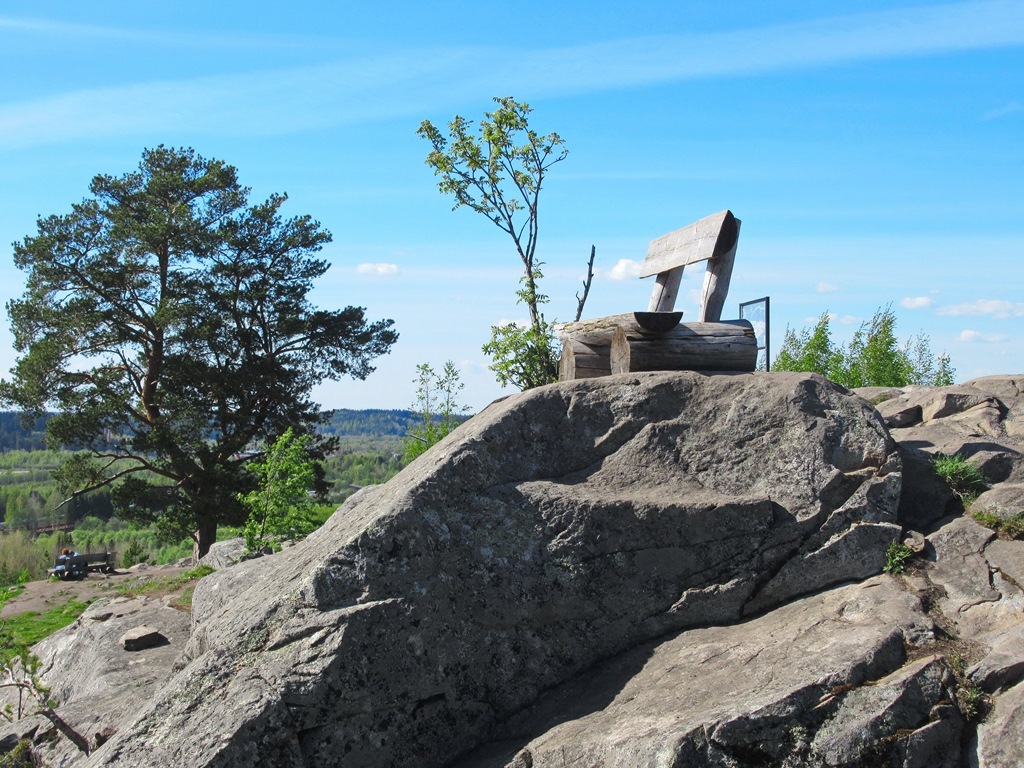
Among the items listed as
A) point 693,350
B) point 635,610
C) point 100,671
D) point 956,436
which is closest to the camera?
point 635,610

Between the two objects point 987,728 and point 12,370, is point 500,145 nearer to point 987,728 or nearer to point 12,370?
point 987,728

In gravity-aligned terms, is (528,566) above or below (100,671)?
above

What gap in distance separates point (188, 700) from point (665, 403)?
4905mm

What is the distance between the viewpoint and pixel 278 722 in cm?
636

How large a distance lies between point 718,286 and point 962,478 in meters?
3.26

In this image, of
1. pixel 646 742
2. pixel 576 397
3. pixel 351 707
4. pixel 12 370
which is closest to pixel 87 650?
pixel 351 707

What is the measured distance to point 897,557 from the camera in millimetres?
7609

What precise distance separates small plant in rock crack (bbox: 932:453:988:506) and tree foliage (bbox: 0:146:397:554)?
2206 centimetres

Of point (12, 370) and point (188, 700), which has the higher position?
point (12, 370)

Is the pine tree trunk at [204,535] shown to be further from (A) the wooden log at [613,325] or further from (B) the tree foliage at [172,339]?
(A) the wooden log at [613,325]

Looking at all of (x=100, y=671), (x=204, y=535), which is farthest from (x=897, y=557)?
(x=204, y=535)

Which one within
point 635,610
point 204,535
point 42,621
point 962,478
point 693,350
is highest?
point 693,350

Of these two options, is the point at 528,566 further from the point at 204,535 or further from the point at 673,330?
the point at 204,535

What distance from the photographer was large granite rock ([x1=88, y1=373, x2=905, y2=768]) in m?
6.57
